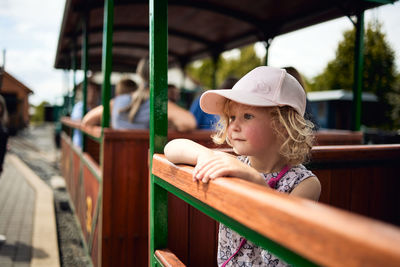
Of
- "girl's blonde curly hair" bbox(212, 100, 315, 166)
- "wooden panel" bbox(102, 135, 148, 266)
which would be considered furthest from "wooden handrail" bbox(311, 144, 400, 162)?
"wooden panel" bbox(102, 135, 148, 266)

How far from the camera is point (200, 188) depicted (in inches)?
41.3

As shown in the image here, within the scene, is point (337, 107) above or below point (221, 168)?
above

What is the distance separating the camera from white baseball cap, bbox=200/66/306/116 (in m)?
1.23

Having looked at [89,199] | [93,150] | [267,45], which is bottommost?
[89,199]

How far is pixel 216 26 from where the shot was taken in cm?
557

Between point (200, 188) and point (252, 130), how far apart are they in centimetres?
36

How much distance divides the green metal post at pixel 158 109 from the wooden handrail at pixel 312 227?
752 millimetres

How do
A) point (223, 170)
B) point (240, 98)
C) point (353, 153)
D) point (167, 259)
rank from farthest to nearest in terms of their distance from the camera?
1. point (353, 153)
2. point (167, 259)
3. point (240, 98)
4. point (223, 170)

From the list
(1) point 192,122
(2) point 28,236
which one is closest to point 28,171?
(2) point 28,236

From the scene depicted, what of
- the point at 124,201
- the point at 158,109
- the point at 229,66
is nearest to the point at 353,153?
the point at 158,109

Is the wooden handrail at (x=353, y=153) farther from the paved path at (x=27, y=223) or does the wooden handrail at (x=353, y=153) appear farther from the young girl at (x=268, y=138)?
the paved path at (x=27, y=223)

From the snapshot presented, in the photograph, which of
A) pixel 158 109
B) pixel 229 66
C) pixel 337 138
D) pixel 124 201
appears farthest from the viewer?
pixel 229 66

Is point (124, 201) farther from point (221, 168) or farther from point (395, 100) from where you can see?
point (395, 100)

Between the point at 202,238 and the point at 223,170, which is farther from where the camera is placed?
the point at 202,238
